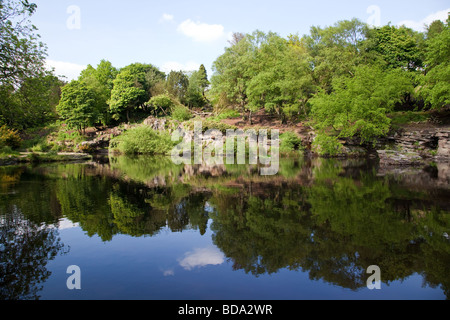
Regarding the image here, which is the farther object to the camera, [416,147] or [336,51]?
[336,51]

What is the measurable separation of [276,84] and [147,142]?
18.9 m

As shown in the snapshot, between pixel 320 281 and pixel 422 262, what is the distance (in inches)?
85.6

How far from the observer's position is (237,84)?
41406 mm

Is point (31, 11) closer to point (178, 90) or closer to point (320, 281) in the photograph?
point (320, 281)

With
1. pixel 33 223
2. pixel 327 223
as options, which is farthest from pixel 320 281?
pixel 33 223

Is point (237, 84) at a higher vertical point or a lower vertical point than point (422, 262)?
higher

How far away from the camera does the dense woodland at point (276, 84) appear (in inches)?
397

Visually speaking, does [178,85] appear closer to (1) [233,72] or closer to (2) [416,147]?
(1) [233,72]

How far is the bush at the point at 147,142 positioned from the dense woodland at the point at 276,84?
17.9 feet

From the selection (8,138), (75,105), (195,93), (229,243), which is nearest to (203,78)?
(195,93)

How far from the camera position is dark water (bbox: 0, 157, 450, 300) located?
15.5 ft

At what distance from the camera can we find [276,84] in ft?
121
